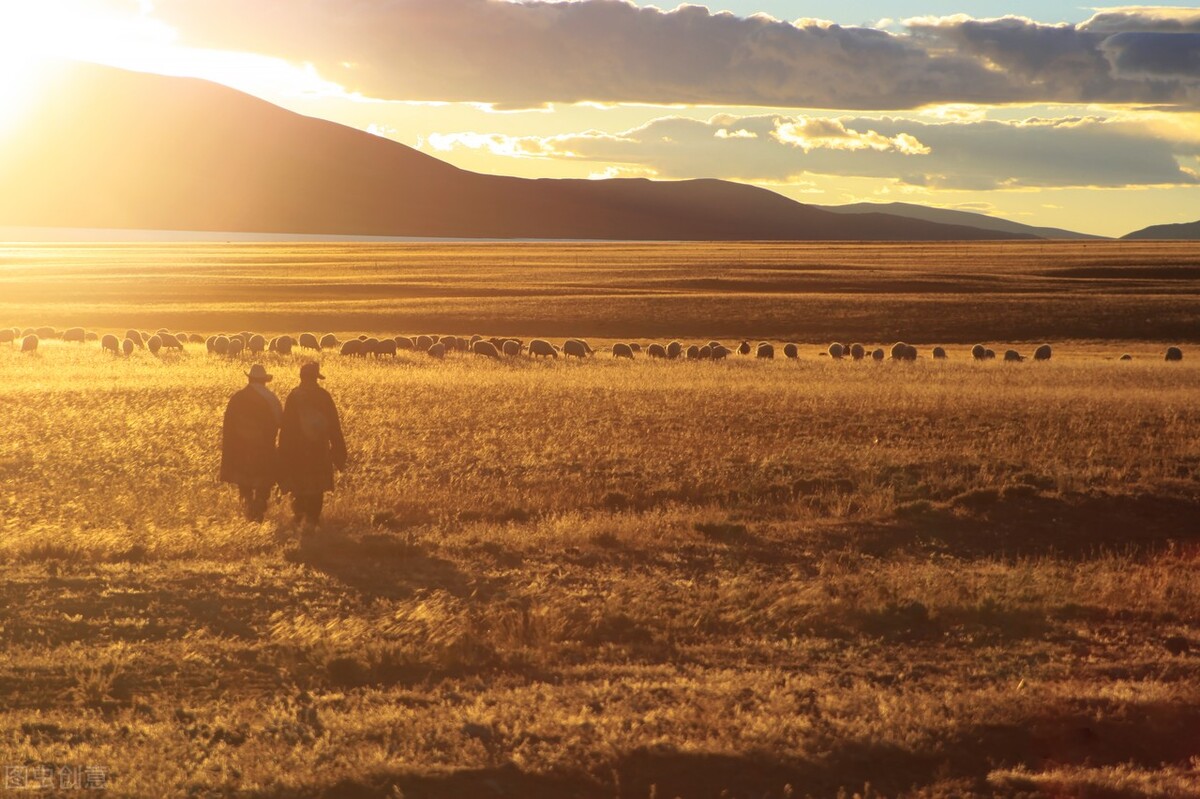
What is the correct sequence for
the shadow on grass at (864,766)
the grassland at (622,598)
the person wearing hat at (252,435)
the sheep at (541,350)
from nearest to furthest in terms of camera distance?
1. the shadow on grass at (864,766)
2. the grassland at (622,598)
3. the person wearing hat at (252,435)
4. the sheep at (541,350)

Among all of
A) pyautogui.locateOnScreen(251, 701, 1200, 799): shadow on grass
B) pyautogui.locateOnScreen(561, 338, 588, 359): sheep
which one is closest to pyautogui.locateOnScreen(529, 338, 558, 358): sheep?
pyautogui.locateOnScreen(561, 338, 588, 359): sheep

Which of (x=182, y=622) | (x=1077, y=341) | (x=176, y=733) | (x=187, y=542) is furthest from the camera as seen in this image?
(x=1077, y=341)

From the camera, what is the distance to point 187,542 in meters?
12.4

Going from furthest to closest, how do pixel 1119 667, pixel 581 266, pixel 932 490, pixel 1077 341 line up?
pixel 581 266 < pixel 1077 341 < pixel 932 490 < pixel 1119 667

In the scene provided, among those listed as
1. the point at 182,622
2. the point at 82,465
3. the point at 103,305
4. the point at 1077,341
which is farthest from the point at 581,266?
the point at 182,622

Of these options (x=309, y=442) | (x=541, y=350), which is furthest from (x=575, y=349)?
(x=309, y=442)

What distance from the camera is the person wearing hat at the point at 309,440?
1266cm

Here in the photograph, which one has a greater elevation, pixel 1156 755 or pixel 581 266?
pixel 581 266

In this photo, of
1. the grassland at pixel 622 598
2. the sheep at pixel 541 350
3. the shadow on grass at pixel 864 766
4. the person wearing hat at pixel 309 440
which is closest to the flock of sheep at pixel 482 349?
the sheep at pixel 541 350

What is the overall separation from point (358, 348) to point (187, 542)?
2613 centimetres

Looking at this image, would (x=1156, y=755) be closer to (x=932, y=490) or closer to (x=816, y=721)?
(x=816, y=721)

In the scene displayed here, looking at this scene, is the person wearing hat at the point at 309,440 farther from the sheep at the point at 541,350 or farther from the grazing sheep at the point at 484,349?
the sheep at the point at 541,350

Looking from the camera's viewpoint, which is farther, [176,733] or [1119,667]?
[1119,667]

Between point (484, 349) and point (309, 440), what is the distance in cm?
2597
